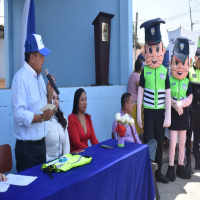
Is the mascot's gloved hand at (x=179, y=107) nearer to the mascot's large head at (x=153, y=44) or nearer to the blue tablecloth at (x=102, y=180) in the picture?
the mascot's large head at (x=153, y=44)

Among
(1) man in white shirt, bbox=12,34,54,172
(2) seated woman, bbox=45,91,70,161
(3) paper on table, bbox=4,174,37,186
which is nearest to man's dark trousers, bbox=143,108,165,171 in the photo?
(2) seated woman, bbox=45,91,70,161

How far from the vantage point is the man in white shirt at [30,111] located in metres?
1.81

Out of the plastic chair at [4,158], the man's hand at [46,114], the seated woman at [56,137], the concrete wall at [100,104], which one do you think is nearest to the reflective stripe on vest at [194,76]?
the concrete wall at [100,104]

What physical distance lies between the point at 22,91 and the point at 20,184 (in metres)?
0.73

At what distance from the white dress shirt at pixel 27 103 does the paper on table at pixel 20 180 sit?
0.37 metres

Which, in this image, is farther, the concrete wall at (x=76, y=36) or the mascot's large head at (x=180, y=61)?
the concrete wall at (x=76, y=36)

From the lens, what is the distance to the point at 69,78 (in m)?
5.77

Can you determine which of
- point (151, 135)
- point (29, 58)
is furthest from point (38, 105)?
point (151, 135)

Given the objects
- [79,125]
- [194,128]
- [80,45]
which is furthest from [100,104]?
[80,45]

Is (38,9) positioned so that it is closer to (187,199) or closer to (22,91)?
(22,91)

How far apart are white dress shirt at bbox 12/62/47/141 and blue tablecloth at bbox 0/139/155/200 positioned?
1.00 ft

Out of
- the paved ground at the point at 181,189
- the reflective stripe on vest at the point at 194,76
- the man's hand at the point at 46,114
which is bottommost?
the paved ground at the point at 181,189

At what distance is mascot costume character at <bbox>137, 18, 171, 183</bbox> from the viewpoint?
3.50 metres

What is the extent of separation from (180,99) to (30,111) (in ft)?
8.72
